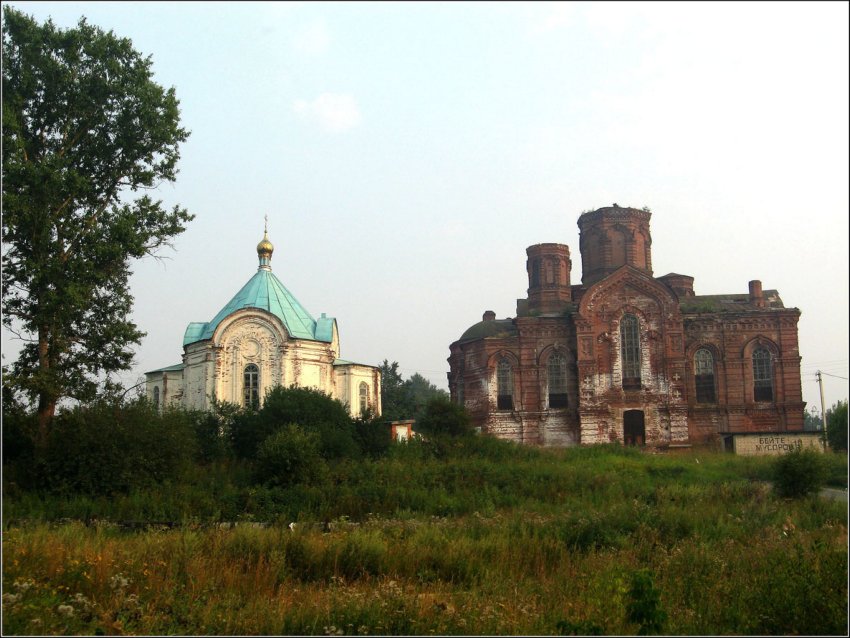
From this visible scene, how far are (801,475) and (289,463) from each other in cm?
1177

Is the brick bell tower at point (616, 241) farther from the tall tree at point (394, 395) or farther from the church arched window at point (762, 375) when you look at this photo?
the tall tree at point (394, 395)

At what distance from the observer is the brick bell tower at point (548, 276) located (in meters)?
36.0

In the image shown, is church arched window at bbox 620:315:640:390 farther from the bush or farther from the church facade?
the bush

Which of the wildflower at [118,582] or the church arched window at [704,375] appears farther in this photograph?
the church arched window at [704,375]

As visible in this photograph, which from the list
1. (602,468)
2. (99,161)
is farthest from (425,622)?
(602,468)

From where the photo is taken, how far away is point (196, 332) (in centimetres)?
2809

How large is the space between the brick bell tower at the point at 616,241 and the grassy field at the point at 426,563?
58.7ft

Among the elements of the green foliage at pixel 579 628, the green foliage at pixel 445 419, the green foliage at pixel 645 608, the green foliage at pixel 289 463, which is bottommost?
the green foliage at pixel 579 628

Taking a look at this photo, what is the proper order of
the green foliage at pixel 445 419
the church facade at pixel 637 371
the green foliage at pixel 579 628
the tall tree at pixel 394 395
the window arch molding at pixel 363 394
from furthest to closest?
the tall tree at pixel 394 395 → the church facade at pixel 637 371 → the window arch molding at pixel 363 394 → the green foliage at pixel 445 419 → the green foliage at pixel 579 628

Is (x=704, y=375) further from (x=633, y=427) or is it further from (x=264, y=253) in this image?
(x=264, y=253)

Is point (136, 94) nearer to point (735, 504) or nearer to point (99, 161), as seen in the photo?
point (99, 161)

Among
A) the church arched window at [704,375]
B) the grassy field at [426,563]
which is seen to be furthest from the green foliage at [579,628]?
the church arched window at [704,375]

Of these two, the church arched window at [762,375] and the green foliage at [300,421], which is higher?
the church arched window at [762,375]

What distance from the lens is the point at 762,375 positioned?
1247 inches
